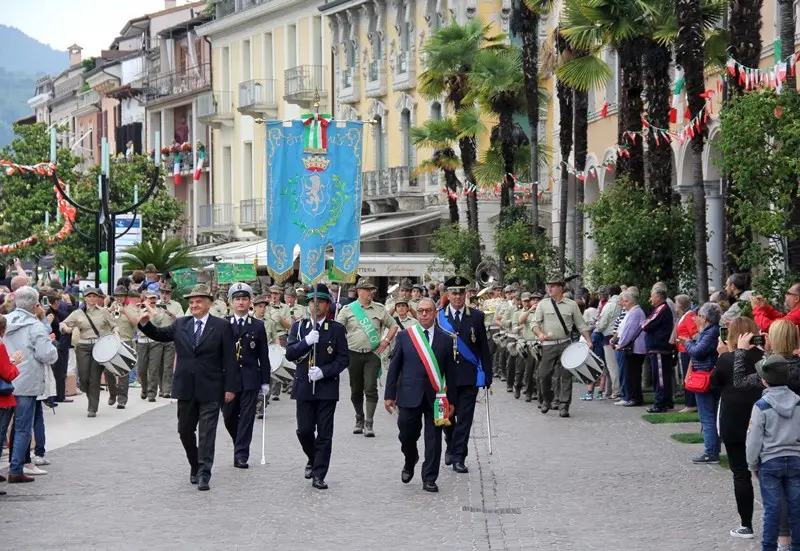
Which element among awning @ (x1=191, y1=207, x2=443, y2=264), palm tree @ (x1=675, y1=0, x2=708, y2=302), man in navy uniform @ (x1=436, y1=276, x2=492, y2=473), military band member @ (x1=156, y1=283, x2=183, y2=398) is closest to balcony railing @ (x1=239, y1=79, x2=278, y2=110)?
awning @ (x1=191, y1=207, x2=443, y2=264)

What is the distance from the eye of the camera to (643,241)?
85.4ft

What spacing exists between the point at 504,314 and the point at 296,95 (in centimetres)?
3626

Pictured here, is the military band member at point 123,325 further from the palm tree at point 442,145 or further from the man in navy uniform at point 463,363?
the palm tree at point 442,145

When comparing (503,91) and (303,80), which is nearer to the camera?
(503,91)

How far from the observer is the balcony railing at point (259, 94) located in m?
68.2

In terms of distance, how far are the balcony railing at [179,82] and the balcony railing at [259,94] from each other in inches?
231

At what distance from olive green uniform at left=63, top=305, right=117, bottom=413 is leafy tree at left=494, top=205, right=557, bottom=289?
52.8 ft

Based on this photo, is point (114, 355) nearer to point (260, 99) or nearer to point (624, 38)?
point (624, 38)

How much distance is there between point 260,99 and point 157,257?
30.7 metres

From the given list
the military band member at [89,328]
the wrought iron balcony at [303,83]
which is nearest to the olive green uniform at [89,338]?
the military band member at [89,328]

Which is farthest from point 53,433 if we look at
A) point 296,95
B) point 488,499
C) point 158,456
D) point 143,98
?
point 143,98

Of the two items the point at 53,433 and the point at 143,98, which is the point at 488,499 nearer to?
the point at 53,433

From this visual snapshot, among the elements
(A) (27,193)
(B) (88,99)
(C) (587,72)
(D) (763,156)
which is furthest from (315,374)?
(B) (88,99)

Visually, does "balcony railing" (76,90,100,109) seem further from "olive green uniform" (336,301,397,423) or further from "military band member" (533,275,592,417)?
"olive green uniform" (336,301,397,423)
